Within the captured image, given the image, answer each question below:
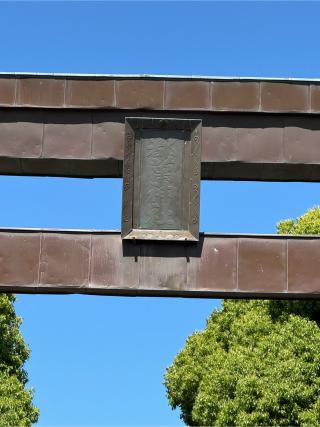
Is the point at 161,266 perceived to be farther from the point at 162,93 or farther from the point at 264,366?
the point at 264,366

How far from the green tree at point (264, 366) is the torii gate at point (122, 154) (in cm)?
1800

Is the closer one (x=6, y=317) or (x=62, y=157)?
(x=62, y=157)

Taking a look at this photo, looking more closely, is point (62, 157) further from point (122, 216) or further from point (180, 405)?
point (180, 405)

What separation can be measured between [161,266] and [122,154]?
1.67 metres

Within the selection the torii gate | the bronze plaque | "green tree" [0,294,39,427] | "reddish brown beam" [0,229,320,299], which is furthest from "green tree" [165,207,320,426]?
the bronze plaque

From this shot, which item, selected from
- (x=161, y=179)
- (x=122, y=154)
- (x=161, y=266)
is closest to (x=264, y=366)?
(x=161, y=266)

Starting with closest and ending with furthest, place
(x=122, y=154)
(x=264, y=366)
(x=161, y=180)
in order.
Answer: (x=161, y=180)
(x=122, y=154)
(x=264, y=366)

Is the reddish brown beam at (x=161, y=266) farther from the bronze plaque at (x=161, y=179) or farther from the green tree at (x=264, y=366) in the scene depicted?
the green tree at (x=264, y=366)

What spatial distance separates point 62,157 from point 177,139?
1642mm

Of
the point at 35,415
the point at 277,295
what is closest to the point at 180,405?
the point at 35,415

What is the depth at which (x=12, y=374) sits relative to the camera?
3294 cm

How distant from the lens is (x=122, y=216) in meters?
11.5

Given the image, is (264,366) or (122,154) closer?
(122,154)

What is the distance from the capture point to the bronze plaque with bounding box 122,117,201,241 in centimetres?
1151
